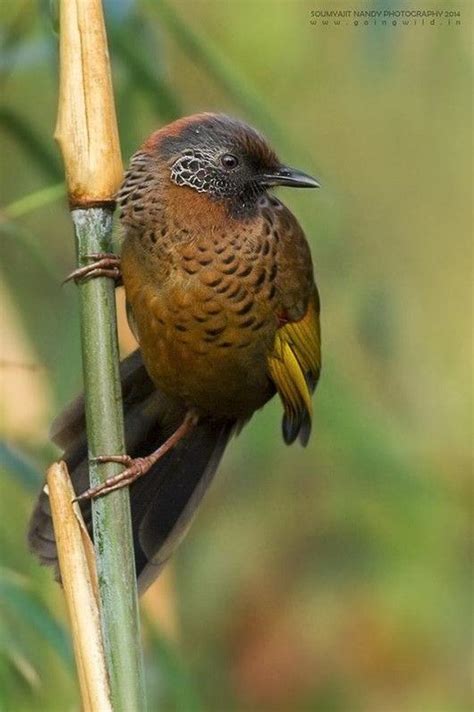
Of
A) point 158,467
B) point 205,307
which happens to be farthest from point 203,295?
point 158,467

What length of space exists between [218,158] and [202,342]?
249mm

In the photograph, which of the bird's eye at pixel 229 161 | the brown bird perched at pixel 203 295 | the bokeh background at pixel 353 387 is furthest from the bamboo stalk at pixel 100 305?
the bokeh background at pixel 353 387

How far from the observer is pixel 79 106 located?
1.19 m

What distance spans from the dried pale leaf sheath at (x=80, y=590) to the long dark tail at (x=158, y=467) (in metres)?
0.50

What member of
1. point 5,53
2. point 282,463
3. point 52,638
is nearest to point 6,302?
point 5,53

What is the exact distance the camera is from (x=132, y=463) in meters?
1.36

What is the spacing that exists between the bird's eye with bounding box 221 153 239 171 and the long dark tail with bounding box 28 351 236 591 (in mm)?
348

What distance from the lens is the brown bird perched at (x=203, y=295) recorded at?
1.63 m

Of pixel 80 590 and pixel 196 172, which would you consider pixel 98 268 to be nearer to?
pixel 80 590

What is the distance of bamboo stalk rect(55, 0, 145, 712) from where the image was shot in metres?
1.13

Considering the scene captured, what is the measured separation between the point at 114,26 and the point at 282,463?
1.32m

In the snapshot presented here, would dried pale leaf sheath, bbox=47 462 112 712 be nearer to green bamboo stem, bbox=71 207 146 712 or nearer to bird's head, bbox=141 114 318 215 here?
green bamboo stem, bbox=71 207 146 712

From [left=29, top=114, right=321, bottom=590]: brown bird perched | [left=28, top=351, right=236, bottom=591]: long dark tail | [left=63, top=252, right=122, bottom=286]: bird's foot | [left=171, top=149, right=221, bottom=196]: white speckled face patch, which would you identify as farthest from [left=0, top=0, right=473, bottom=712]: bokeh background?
[left=63, top=252, right=122, bottom=286]: bird's foot

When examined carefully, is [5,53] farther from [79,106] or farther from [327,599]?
[327,599]
